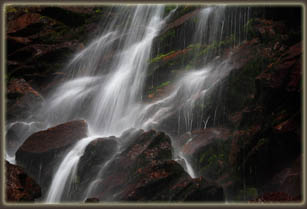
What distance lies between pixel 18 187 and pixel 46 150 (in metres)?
2.46

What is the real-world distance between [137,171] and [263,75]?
4.80 metres

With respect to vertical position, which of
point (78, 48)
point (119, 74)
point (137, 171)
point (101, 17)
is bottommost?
point (137, 171)

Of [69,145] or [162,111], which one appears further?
[162,111]

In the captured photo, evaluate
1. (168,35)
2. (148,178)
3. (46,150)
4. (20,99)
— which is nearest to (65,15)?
(20,99)

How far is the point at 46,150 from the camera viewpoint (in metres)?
9.85

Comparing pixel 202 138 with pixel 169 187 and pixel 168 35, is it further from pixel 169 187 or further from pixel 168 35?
pixel 168 35

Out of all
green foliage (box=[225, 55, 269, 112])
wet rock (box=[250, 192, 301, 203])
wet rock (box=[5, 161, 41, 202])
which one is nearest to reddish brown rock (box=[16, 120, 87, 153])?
wet rock (box=[5, 161, 41, 202])

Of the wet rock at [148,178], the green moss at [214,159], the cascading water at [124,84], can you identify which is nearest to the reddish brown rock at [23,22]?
the cascading water at [124,84]

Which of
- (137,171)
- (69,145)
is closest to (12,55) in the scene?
(69,145)

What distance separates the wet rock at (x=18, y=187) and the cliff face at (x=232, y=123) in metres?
0.12

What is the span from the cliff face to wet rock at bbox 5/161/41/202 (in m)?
0.12

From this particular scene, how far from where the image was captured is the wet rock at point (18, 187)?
23.8ft

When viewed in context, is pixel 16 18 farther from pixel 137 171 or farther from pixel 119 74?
pixel 137 171

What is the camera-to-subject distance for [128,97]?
506 inches
